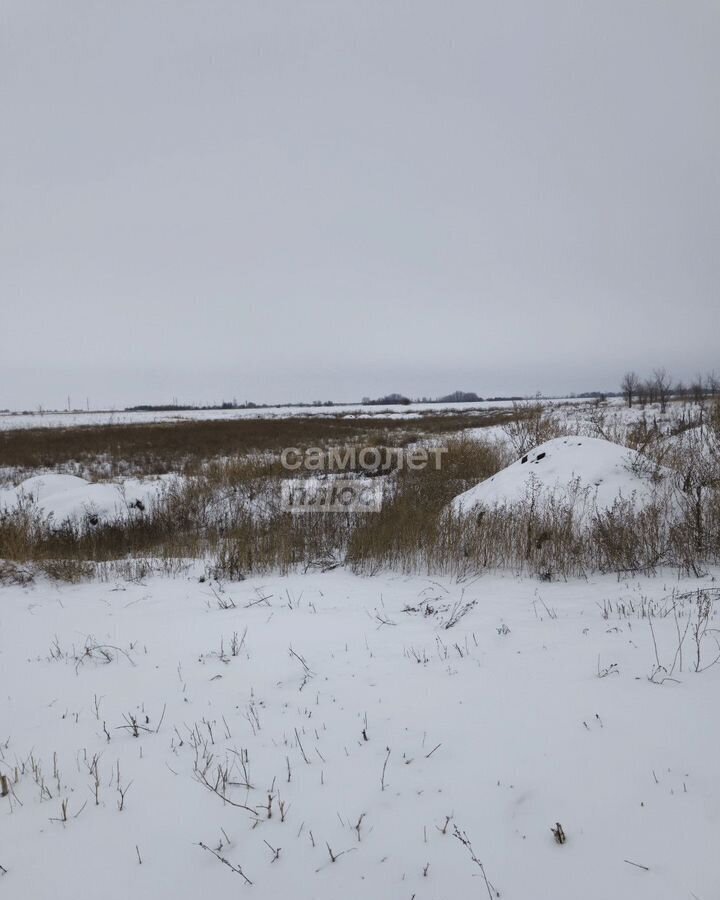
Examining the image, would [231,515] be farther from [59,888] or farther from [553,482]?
[59,888]

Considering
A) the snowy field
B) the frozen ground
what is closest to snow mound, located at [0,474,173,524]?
the frozen ground

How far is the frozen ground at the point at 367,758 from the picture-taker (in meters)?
1.76

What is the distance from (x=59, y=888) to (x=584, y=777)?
233 cm

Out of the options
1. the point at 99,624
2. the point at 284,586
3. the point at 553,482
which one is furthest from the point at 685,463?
the point at 99,624

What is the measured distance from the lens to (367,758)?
238 centimetres

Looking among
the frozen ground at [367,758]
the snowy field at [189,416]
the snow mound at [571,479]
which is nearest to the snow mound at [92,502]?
the frozen ground at [367,758]

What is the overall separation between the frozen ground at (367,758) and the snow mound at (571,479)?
2.60m

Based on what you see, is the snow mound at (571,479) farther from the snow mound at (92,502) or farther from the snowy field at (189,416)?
the snowy field at (189,416)

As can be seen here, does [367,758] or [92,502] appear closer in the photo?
[367,758]

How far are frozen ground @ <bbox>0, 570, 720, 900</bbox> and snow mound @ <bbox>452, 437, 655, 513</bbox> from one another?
260 centimetres

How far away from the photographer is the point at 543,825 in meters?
1.87

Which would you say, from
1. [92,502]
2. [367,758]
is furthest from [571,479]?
[92,502]

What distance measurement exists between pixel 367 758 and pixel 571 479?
5759 mm

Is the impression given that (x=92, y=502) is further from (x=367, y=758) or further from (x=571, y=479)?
(x=571, y=479)
